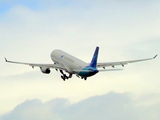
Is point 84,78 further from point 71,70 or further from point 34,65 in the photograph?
point 34,65

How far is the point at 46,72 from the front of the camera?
403ft

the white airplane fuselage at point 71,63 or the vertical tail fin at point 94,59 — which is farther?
the white airplane fuselage at point 71,63

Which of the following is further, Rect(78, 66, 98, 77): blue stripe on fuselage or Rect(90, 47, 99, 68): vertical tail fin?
Rect(90, 47, 99, 68): vertical tail fin

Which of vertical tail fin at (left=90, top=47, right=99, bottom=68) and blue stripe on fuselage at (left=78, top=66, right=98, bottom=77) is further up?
Answer: vertical tail fin at (left=90, top=47, right=99, bottom=68)

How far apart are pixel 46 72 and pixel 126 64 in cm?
2031

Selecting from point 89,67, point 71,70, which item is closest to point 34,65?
point 71,70

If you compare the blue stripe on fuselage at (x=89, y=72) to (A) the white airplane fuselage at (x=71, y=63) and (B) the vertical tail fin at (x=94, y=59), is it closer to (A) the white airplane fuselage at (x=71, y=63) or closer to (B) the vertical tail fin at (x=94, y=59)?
(A) the white airplane fuselage at (x=71, y=63)

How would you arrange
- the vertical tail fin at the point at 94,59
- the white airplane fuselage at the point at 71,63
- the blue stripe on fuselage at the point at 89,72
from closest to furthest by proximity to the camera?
the blue stripe on fuselage at the point at 89,72 → the vertical tail fin at the point at 94,59 → the white airplane fuselage at the point at 71,63

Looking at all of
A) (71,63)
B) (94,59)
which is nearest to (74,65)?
(71,63)

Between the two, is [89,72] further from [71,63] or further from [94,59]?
[71,63]

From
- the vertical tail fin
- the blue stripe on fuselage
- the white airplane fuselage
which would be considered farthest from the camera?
the white airplane fuselage

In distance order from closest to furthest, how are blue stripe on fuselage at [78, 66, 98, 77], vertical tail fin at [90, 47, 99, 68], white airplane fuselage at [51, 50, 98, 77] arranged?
blue stripe on fuselage at [78, 66, 98, 77]
vertical tail fin at [90, 47, 99, 68]
white airplane fuselage at [51, 50, 98, 77]

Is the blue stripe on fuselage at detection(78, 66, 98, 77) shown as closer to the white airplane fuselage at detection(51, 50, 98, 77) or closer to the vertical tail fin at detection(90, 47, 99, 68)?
the white airplane fuselage at detection(51, 50, 98, 77)

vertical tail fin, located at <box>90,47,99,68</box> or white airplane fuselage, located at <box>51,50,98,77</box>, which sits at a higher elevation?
vertical tail fin, located at <box>90,47,99,68</box>
